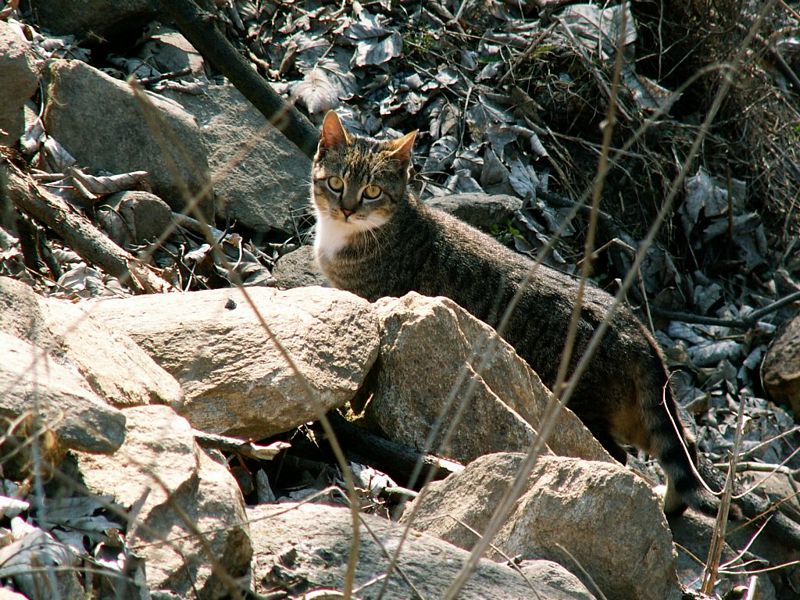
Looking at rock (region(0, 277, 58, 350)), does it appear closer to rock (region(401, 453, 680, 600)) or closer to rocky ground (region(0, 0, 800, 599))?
rocky ground (region(0, 0, 800, 599))

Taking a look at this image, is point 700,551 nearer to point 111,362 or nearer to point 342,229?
point 342,229

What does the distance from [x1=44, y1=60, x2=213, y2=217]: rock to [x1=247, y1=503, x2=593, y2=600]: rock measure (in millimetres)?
3128

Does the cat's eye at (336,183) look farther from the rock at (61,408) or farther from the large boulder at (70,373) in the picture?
the rock at (61,408)

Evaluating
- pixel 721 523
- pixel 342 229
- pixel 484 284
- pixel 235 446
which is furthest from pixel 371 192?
pixel 721 523

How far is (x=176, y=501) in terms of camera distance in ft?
7.94

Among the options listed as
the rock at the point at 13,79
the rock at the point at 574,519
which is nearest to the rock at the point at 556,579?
the rock at the point at 574,519

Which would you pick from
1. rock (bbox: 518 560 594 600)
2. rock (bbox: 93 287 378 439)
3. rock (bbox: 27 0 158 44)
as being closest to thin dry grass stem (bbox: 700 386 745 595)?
rock (bbox: 518 560 594 600)

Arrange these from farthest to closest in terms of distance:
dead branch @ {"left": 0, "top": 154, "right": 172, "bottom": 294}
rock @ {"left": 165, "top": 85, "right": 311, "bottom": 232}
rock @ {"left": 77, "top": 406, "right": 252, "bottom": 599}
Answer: rock @ {"left": 165, "top": 85, "right": 311, "bottom": 232}, dead branch @ {"left": 0, "top": 154, "right": 172, "bottom": 294}, rock @ {"left": 77, "top": 406, "right": 252, "bottom": 599}

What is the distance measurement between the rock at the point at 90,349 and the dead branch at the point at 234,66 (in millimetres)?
2966

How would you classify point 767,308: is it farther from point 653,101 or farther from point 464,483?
point 464,483

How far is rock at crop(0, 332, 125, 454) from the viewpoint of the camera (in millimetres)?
2230

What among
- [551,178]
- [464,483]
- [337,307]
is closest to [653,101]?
[551,178]

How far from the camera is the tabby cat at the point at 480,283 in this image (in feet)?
16.1

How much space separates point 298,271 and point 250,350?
2.41 meters
